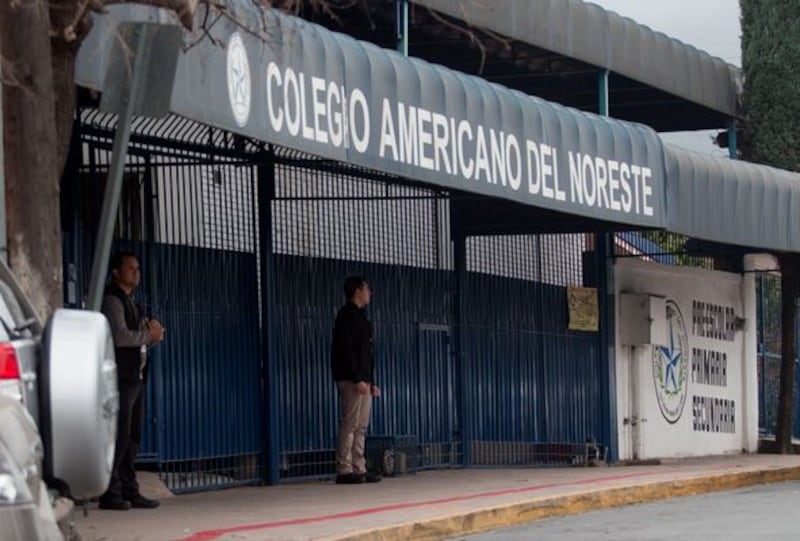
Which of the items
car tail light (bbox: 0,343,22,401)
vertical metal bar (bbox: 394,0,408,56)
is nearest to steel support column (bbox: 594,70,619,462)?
vertical metal bar (bbox: 394,0,408,56)

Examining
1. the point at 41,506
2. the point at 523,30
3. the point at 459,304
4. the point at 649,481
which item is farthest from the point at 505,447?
the point at 41,506

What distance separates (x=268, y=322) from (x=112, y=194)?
7.51 meters

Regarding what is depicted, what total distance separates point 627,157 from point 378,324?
3.10 metres

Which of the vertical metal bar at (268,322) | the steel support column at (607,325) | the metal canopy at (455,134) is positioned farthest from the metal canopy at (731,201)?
the vertical metal bar at (268,322)

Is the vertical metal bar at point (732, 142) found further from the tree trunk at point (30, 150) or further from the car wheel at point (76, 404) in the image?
the car wheel at point (76, 404)

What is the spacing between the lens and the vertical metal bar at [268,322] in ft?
52.5

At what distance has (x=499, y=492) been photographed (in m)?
15.4

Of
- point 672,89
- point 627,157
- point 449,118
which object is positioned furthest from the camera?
point 672,89

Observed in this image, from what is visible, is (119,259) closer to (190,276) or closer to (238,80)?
(238,80)

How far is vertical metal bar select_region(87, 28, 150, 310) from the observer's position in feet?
27.9

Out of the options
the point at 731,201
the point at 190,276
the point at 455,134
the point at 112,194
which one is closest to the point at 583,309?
the point at 731,201

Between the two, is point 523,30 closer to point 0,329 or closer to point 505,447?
point 505,447

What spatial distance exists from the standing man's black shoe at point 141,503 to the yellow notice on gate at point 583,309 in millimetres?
9295

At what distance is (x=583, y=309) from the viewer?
2172cm
